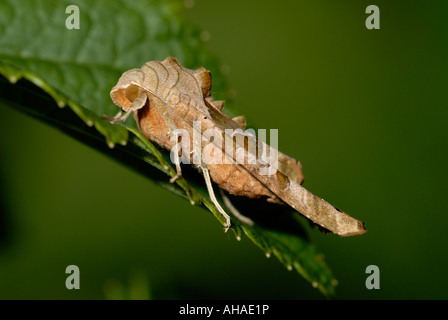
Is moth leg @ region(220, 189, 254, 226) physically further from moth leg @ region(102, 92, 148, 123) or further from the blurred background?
the blurred background

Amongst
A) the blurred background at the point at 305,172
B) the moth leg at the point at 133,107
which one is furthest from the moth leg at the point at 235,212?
the blurred background at the point at 305,172

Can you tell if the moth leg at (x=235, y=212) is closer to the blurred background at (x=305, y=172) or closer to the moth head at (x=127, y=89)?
the moth head at (x=127, y=89)

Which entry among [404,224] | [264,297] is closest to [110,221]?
[264,297]

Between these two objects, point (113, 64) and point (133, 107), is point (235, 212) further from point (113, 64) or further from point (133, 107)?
point (113, 64)

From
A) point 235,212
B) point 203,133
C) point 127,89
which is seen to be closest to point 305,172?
point 235,212

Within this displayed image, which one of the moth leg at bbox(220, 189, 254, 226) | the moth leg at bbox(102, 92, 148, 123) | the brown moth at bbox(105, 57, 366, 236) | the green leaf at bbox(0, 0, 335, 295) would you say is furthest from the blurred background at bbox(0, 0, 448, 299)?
the moth leg at bbox(102, 92, 148, 123)
